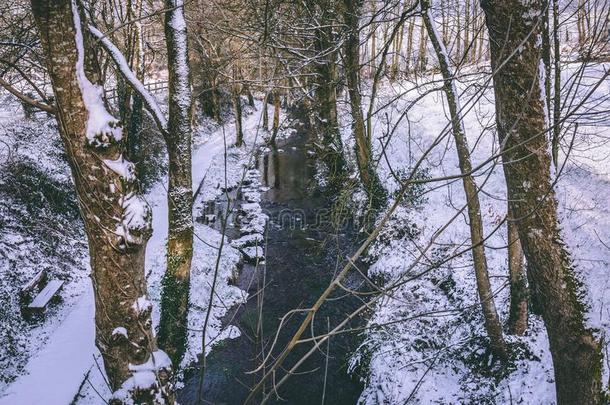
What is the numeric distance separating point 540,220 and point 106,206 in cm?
313

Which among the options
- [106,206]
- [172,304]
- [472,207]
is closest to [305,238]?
[172,304]

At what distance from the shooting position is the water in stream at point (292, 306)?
624 cm

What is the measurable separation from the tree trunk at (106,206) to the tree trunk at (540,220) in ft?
9.02

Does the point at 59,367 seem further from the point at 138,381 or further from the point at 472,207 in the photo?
the point at 472,207

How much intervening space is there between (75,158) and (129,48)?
32.5 feet

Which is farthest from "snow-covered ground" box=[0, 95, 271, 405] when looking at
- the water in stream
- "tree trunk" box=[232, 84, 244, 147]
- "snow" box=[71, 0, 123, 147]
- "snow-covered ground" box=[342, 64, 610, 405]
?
"tree trunk" box=[232, 84, 244, 147]

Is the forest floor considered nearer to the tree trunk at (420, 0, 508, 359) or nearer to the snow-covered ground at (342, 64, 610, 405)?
the snow-covered ground at (342, 64, 610, 405)

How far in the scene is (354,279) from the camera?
9.23 metres

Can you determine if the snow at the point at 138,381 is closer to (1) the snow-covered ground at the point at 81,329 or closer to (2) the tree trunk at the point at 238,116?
(1) the snow-covered ground at the point at 81,329

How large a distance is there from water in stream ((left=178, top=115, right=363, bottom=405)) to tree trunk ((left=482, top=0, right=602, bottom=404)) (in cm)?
148

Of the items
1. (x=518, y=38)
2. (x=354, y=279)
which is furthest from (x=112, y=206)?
(x=354, y=279)

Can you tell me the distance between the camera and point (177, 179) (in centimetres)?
609

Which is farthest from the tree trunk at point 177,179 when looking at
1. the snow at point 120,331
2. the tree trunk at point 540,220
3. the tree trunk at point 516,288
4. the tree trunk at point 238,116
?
the tree trunk at point 238,116

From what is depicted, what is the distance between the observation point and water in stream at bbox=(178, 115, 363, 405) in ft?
20.5
